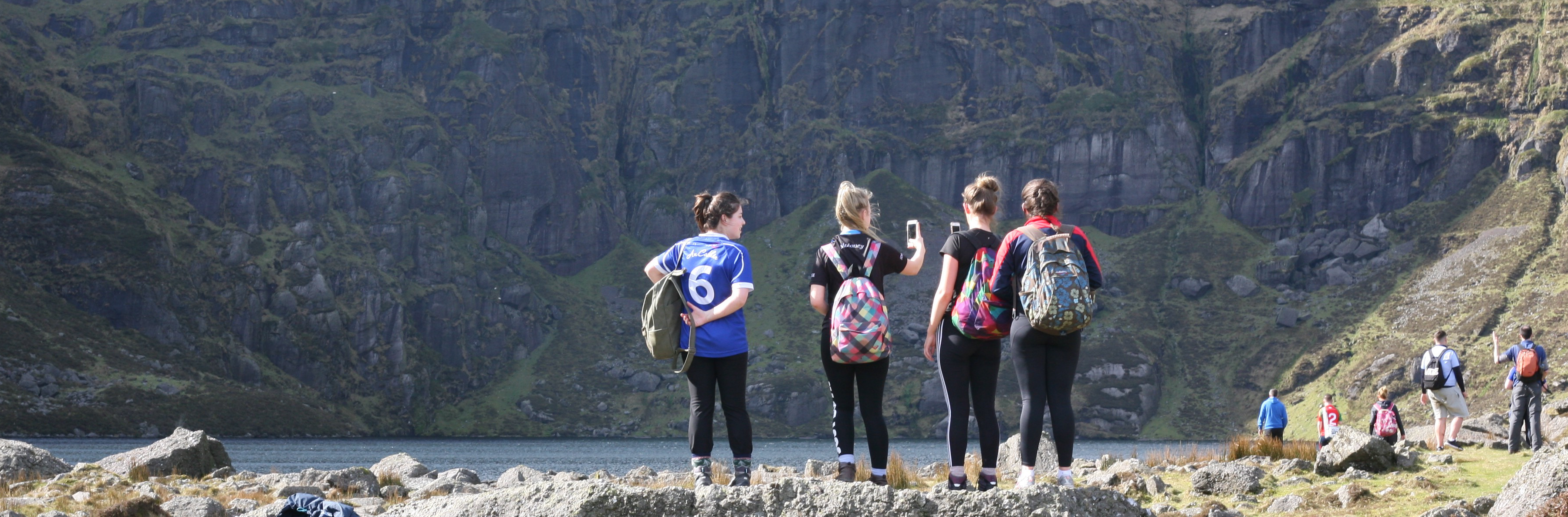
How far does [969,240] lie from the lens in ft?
32.4

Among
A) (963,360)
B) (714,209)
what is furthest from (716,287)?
(963,360)

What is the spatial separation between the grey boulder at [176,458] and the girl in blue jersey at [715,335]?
43.7 feet

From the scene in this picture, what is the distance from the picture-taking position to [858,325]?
9664 mm

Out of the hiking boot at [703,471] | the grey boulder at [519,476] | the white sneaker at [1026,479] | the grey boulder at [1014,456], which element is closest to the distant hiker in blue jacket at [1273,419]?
the grey boulder at [1014,456]

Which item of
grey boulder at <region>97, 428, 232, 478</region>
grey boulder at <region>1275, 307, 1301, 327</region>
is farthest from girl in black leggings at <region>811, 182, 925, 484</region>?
grey boulder at <region>1275, 307, 1301, 327</region>

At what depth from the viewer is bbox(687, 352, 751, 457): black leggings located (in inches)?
389

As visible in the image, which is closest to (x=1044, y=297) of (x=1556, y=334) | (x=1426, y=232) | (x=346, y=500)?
(x=346, y=500)

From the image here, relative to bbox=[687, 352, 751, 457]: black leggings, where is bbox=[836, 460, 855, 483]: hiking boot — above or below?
below

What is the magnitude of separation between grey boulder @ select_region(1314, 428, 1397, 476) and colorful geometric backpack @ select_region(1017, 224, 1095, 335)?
6962mm

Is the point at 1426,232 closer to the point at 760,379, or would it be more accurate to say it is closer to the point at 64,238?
the point at 760,379

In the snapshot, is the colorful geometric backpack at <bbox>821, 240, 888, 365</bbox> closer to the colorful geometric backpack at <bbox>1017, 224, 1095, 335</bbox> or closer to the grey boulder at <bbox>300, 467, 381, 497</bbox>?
the colorful geometric backpack at <bbox>1017, 224, 1095, 335</bbox>

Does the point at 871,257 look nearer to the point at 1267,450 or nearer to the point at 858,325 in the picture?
the point at 858,325

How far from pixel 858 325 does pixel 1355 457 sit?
8163 millimetres

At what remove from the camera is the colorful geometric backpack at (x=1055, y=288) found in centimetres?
911
